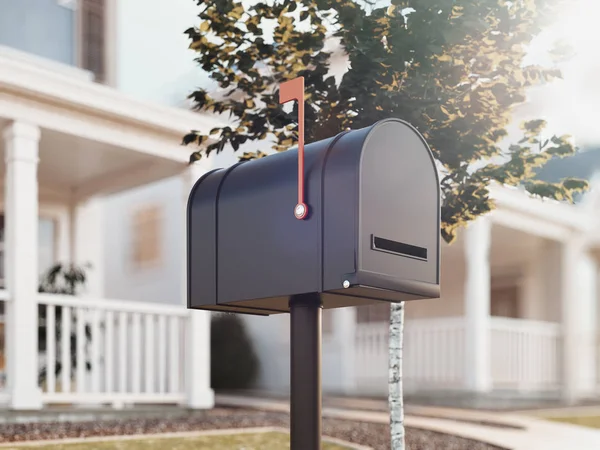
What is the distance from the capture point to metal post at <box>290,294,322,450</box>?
2.94 metres

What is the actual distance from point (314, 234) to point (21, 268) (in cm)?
486

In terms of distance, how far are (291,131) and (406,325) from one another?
25.5ft

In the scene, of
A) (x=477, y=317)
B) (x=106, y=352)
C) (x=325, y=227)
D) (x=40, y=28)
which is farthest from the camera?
(x=477, y=317)

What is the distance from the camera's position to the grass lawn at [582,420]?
29.4ft

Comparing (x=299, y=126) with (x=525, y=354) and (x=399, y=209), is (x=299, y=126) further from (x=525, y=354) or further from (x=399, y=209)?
(x=525, y=354)

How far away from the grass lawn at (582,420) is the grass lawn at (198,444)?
Result: 3884 mm

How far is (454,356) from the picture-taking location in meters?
11.5

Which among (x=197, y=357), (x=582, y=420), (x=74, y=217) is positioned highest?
(x=74, y=217)

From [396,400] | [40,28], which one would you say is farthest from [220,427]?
[40,28]

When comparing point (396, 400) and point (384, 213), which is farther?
point (396, 400)

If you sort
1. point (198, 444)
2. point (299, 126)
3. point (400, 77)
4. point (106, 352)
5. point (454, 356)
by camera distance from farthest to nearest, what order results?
1. point (454, 356)
2. point (106, 352)
3. point (198, 444)
4. point (400, 77)
5. point (299, 126)

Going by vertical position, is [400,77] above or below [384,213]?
above

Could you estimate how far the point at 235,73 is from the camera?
16.6 ft

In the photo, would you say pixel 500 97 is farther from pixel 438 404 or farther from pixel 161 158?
pixel 438 404
